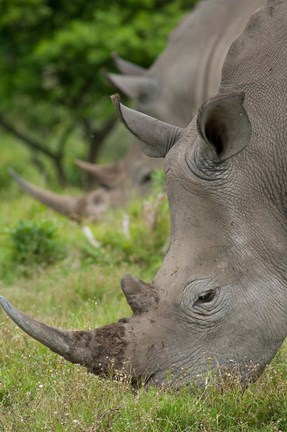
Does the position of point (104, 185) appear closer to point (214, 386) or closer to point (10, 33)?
point (10, 33)

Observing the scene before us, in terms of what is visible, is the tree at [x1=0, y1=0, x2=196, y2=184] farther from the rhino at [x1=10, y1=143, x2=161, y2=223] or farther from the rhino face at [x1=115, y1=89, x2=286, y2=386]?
the rhino face at [x1=115, y1=89, x2=286, y2=386]

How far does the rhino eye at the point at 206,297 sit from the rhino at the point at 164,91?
22.2 ft

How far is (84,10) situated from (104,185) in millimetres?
3853

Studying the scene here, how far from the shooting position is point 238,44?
6.36m

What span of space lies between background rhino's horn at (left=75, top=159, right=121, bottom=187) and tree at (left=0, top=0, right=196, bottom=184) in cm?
252

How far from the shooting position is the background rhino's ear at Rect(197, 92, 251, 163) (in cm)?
578

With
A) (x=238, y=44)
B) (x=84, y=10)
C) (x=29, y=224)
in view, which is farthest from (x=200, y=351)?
(x=84, y=10)

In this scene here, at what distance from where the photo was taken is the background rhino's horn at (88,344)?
5.61 meters

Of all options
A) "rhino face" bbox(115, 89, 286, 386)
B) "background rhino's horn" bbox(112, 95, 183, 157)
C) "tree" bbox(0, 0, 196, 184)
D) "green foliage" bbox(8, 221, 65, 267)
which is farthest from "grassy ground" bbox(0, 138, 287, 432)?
"tree" bbox(0, 0, 196, 184)

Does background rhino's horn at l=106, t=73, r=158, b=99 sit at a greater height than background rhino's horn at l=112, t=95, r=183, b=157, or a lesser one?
lesser

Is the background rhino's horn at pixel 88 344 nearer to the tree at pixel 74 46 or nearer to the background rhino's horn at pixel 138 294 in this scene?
the background rhino's horn at pixel 138 294

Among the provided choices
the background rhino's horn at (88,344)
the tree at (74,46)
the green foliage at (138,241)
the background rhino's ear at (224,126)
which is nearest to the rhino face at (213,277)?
the background rhino's ear at (224,126)

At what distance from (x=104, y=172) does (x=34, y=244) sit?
149 inches

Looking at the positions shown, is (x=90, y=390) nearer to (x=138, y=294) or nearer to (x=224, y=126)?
(x=138, y=294)
